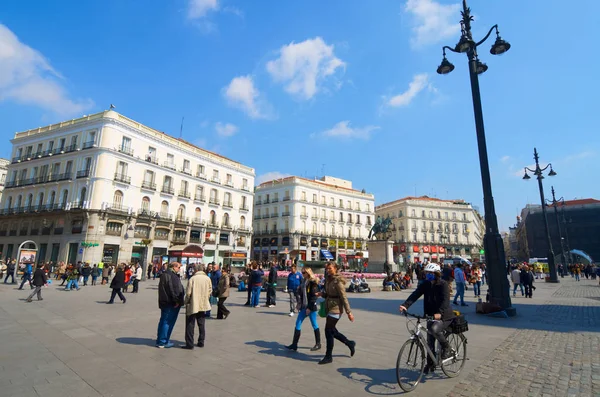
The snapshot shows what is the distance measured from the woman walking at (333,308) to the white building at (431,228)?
63636mm

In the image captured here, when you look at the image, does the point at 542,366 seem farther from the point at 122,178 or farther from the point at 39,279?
the point at 122,178

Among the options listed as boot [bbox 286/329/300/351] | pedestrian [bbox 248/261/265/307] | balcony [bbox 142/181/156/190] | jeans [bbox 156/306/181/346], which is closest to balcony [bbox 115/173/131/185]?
balcony [bbox 142/181/156/190]

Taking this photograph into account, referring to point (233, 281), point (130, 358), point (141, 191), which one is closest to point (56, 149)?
point (141, 191)

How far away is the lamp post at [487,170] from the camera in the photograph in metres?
9.73

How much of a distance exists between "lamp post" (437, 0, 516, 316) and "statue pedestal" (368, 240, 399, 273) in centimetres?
1769

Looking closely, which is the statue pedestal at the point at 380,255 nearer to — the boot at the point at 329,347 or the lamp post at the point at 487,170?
the lamp post at the point at 487,170

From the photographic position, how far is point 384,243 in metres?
27.9

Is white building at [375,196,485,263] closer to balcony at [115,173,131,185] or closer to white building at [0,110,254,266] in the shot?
white building at [0,110,254,266]

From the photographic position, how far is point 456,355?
4.72 metres

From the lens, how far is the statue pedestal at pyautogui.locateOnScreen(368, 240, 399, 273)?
27609 mm

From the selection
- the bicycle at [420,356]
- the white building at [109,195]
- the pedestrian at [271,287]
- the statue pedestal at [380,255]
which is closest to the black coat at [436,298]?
the bicycle at [420,356]

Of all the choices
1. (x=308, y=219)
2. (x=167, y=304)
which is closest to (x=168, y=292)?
(x=167, y=304)

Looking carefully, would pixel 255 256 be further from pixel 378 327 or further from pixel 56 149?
pixel 378 327

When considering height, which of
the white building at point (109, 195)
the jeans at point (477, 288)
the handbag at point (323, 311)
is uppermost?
the white building at point (109, 195)
